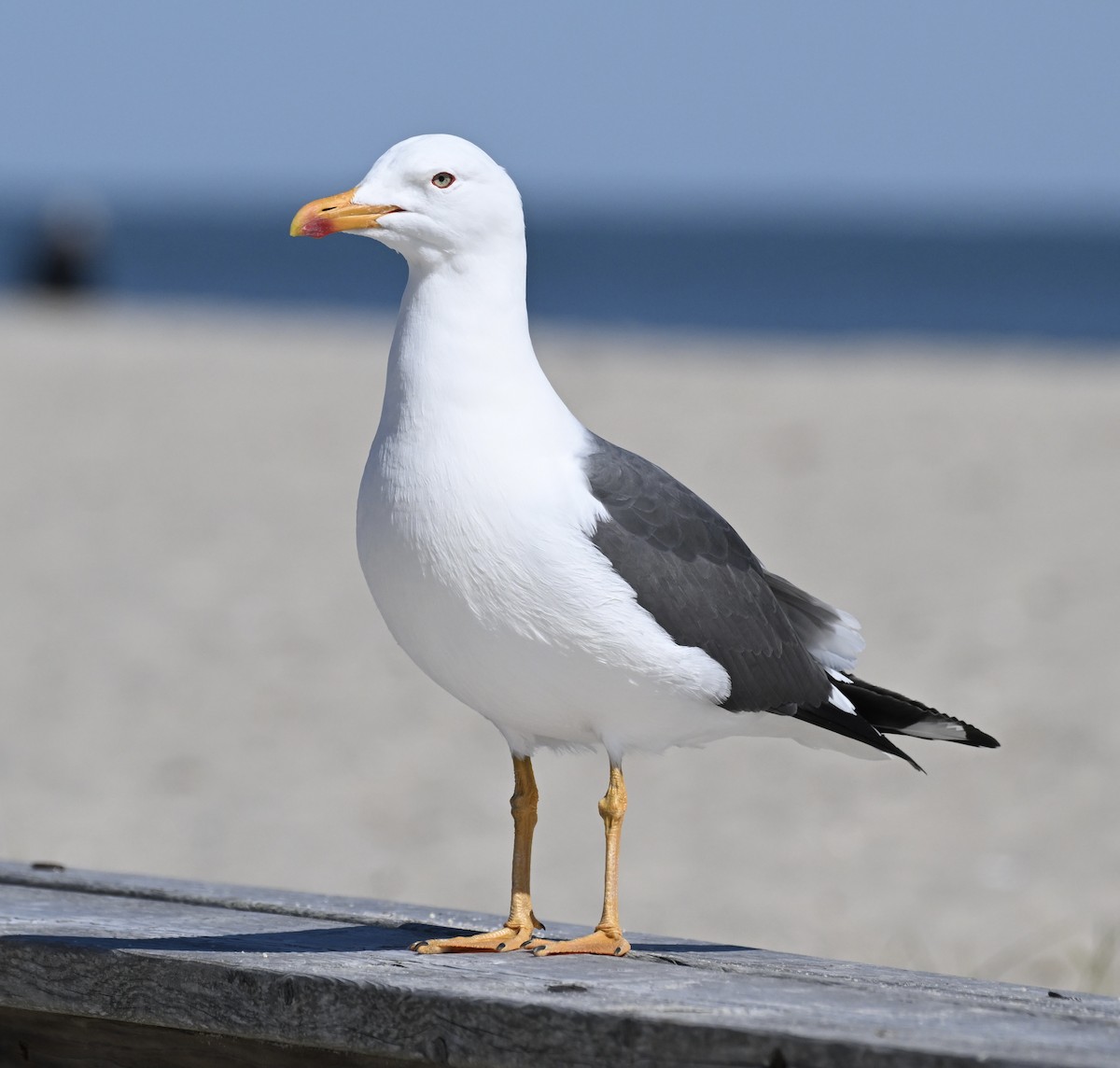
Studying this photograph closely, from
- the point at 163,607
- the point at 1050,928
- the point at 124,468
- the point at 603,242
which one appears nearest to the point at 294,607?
the point at 163,607

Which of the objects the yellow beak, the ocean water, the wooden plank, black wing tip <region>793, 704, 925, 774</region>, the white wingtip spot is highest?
the ocean water

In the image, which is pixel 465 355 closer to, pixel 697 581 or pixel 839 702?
pixel 697 581

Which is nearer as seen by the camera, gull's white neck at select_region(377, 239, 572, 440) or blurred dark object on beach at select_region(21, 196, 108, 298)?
gull's white neck at select_region(377, 239, 572, 440)

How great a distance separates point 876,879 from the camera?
7.28 metres

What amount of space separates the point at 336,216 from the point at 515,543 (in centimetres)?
67

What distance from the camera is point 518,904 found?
134 inches

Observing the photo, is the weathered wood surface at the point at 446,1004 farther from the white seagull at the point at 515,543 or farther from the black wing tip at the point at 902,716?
the black wing tip at the point at 902,716

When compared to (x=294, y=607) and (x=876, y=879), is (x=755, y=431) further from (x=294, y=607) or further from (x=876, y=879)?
(x=876, y=879)

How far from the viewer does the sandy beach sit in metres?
7.23

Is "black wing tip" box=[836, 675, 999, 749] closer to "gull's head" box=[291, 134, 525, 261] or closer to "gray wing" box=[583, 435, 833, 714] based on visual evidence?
"gray wing" box=[583, 435, 833, 714]

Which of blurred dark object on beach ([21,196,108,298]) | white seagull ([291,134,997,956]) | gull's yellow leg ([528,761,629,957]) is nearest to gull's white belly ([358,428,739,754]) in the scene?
white seagull ([291,134,997,956])

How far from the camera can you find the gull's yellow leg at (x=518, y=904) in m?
3.28

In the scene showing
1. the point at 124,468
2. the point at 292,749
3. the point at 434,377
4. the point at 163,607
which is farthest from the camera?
the point at 124,468

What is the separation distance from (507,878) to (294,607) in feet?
11.8
